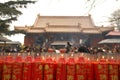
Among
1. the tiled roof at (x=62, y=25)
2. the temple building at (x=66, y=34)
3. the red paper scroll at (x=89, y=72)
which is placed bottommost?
the red paper scroll at (x=89, y=72)

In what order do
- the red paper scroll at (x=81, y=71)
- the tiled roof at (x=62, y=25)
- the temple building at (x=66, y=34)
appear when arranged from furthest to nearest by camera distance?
the tiled roof at (x=62, y=25) < the temple building at (x=66, y=34) < the red paper scroll at (x=81, y=71)

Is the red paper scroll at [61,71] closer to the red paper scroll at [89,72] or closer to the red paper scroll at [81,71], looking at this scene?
the red paper scroll at [81,71]

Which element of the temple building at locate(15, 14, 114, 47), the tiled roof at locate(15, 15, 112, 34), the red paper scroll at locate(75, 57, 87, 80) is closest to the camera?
the red paper scroll at locate(75, 57, 87, 80)

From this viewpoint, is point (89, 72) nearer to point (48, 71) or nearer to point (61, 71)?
point (61, 71)

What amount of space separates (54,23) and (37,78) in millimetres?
32567

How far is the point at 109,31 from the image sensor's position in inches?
1276

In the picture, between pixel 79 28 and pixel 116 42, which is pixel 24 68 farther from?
pixel 79 28

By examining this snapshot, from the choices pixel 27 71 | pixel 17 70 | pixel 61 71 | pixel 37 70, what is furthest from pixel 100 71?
pixel 17 70

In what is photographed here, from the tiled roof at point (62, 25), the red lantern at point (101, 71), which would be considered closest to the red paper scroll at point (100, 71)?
the red lantern at point (101, 71)

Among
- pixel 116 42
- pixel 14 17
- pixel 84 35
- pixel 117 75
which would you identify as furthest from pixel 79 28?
pixel 117 75

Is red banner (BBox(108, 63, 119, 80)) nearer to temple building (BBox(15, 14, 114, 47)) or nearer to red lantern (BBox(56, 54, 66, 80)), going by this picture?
red lantern (BBox(56, 54, 66, 80))

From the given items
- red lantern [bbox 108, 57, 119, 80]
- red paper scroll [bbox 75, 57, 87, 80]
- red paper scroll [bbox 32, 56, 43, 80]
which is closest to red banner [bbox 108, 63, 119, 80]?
red lantern [bbox 108, 57, 119, 80]

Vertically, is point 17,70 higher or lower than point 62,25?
lower

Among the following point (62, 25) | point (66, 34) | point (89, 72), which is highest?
point (62, 25)
